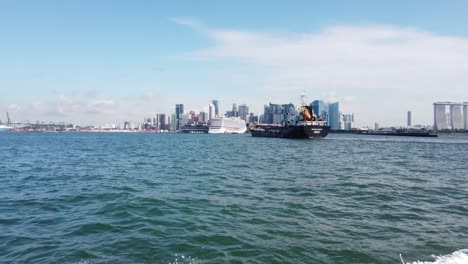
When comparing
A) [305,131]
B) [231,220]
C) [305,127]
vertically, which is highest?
[305,127]

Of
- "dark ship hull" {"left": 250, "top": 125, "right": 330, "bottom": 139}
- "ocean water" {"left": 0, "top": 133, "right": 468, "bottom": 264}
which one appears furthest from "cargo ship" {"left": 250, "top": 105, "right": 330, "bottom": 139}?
"ocean water" {"left": 0, "top": 133, "right": 468, "bottom": 264}

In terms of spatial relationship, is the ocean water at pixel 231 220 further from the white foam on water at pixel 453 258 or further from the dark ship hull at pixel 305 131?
the dark ship hull at pixel 305 131

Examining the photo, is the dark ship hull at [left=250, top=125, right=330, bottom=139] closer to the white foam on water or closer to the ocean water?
the ocean water

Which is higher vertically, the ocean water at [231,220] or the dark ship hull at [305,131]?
the dark ship hull at [305,131]

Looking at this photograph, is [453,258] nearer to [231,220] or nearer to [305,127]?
[231,220]

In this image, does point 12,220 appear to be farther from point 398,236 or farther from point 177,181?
point 398,236

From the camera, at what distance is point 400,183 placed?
861 inches

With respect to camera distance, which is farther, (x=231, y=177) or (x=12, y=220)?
(x=231, y=177)

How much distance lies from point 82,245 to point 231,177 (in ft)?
47.6

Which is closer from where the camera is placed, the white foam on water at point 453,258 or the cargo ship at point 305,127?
the white foam on water at point 453,258

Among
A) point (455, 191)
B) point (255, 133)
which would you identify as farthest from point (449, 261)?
point (255, 133)

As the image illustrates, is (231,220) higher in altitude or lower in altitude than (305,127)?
lower

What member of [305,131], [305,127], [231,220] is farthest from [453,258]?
[305,131]

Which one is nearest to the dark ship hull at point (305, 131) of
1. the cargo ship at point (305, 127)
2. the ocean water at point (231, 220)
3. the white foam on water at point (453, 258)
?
the cargo ship at point (305, 127)
